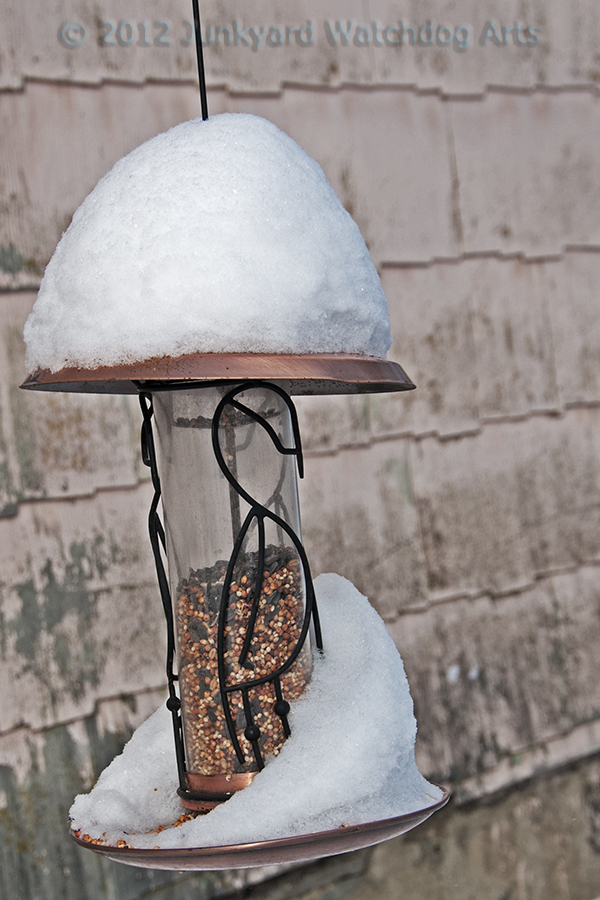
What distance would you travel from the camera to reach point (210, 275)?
86 cm

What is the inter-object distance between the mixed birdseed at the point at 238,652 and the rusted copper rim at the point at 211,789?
0.01 meters

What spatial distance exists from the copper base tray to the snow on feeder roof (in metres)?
0.46

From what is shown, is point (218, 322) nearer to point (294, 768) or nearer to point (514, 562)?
point (294, 768)

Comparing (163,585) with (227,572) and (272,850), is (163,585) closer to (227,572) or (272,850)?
(227,572)

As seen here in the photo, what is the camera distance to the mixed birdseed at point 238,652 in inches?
41.5

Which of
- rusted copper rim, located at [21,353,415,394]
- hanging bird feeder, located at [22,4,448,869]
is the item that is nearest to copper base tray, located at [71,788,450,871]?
hanging bird feeder, located at [22,4,448,869]

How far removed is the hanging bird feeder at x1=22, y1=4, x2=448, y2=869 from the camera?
33.7 inches

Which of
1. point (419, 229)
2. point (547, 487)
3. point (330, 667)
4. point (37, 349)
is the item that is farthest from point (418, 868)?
point (37, 349)

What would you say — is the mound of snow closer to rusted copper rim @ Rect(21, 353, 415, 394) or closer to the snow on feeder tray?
the snow on feeder tray

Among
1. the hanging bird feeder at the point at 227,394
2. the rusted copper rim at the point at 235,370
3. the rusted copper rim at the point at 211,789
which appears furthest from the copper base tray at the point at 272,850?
the rusted copper rim at the point at 235,370

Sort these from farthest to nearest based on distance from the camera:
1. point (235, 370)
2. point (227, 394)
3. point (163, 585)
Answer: point (163, 585)
point (227, 394)
point (235, 370)

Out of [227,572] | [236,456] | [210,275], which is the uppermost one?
[210,275]

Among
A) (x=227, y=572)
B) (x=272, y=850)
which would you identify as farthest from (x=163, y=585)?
(x=272, y=850)

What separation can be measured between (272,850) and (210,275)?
1.90 ft
